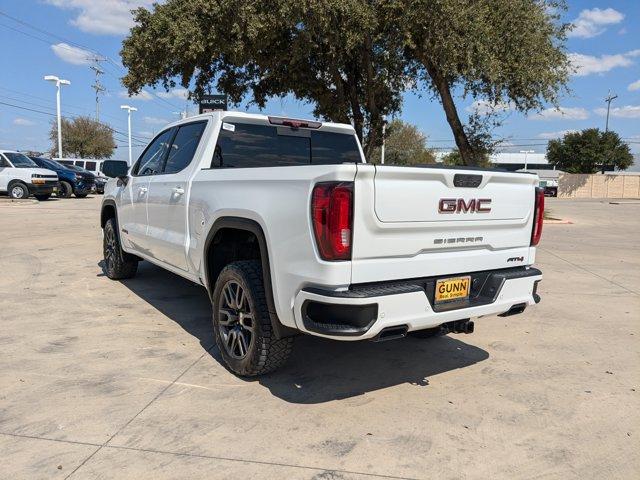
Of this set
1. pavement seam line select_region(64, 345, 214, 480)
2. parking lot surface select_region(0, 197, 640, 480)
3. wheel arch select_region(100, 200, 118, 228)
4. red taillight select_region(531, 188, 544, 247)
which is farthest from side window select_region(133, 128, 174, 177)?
red taillight select_region(531, 188, 544, 247)

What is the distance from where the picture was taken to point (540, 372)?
4262 mm

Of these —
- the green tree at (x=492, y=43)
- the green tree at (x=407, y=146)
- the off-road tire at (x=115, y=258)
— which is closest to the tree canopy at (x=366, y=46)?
the green tree at (x=492, y=43)

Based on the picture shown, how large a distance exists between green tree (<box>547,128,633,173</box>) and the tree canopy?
5844cm

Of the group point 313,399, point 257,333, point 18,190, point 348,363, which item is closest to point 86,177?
point 18,190

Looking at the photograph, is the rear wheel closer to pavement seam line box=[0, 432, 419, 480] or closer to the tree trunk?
the tree trunk

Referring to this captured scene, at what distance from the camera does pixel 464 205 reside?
11.7 feet

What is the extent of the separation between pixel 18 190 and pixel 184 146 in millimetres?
19239

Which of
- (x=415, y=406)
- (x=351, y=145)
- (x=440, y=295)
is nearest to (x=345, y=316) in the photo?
(x=440, y=295)

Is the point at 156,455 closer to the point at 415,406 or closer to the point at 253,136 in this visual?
the point at 415,406

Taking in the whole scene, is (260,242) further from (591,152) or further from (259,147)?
(591,152)

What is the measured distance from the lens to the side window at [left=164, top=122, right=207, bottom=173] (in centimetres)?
491

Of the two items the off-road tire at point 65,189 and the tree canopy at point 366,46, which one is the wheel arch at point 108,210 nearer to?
the tree canopy at point 366,46

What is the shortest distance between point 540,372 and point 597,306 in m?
2.63

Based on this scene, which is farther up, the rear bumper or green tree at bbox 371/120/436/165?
green tree at bbox 371/120/436/165
